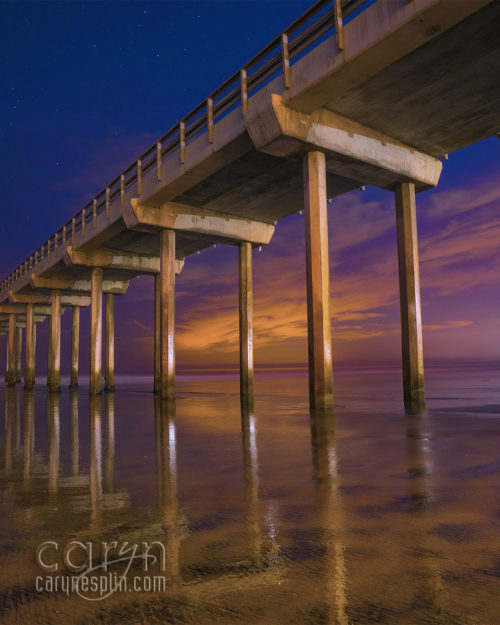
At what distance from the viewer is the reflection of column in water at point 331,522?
78.7 inches

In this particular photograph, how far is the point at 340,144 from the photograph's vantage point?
504 inches

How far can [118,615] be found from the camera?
1968 mm

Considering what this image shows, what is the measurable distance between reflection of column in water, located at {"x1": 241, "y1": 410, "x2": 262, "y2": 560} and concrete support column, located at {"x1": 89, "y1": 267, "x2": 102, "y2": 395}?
55.7ft

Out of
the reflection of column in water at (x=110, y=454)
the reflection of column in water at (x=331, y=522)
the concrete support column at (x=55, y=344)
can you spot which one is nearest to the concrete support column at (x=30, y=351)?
the concrete support column at (x=55, y=344)

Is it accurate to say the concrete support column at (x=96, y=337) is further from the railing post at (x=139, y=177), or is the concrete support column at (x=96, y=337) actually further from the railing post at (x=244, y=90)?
the railing post at (x=244, y=90)

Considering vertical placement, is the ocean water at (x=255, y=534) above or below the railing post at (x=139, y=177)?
below

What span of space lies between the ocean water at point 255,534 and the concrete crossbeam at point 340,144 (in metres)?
8.46

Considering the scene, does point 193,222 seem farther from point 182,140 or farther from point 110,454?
point 110,454

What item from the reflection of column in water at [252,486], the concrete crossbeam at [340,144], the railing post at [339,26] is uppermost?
the railing post at [339,26]

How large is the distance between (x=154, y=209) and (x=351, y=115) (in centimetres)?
917

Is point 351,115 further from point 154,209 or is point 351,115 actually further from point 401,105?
point 154,209

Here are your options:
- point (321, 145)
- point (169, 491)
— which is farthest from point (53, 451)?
point (321, 145)

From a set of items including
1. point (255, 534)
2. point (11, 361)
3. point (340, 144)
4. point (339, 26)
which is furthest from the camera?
point (11, 361)

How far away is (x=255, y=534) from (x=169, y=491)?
4.67 feet
